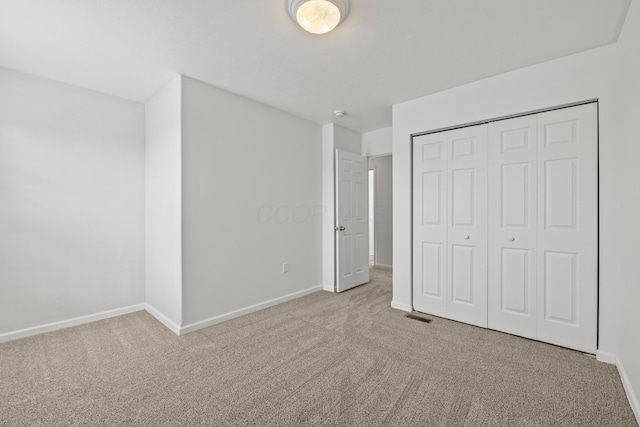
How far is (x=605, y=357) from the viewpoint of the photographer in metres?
2.17

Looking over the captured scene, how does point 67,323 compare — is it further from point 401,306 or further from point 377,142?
point 377,142

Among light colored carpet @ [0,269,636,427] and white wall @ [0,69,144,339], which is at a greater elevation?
white wall @ [0,69,144,339]

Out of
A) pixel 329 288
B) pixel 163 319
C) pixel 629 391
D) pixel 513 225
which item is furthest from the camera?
pixel 329 288

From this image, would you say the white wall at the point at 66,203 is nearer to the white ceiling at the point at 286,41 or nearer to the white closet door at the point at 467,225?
the white ceiling at the point at 286,41

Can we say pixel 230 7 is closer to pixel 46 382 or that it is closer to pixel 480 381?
pixel 46 382

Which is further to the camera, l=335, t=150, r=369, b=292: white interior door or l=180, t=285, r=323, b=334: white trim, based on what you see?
l=335, t=150, r=369, b=292: white interior door

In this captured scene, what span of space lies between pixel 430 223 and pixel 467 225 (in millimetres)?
392

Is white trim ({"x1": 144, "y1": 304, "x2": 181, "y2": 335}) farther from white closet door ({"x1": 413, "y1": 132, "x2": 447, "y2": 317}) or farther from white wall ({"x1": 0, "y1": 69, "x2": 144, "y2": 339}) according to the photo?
white closet door ({"x1": 413, "y1": 132, "x2": 447, "y2": 317})

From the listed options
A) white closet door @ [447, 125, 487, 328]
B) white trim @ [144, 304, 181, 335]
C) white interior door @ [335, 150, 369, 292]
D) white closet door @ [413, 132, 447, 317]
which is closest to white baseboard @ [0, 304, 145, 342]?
white trim @ [144, 304, 181, 335]

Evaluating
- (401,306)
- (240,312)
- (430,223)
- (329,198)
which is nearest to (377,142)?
(329,198)

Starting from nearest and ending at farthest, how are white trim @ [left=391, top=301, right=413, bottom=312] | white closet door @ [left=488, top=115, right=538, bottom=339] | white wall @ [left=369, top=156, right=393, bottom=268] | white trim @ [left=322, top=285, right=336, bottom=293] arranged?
white closet door @ [left=488, top=115, right=538, bottom=339], white trim @ [left=391, top=301, right=413, bottom=312], white trim @ [left=322, top=285, right=336, bottom=293], white wall @ [left=369, top=156, right=393, bottom=268]

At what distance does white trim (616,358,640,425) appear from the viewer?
1.60 metres

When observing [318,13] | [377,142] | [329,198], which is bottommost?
[329,198]

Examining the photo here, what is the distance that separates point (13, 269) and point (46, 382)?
134cm
